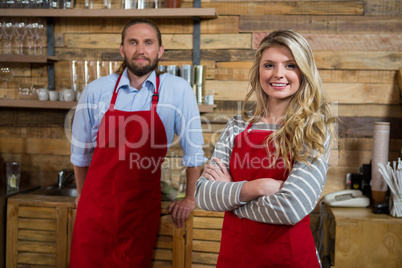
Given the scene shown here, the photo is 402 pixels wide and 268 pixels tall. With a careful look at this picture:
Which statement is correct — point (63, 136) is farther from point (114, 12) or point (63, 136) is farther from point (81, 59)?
point (114, 12)

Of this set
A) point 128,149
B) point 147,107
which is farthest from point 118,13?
point 128,149

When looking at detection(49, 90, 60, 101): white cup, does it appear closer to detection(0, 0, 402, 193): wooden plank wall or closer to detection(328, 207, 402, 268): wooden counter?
detection(0, 0, 402, 193): wooden plank wall

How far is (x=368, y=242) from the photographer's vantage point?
7.62ft

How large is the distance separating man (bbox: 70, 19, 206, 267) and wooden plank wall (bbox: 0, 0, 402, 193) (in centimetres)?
78

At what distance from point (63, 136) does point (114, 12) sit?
1.02m

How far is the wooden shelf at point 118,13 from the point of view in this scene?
2.74 metres

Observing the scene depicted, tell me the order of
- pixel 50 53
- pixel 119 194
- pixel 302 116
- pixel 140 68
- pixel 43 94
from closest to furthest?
pixel 302 116 → pixel 119 194 → pixel 140 68 → pixel 43 94 → pixel 50 53

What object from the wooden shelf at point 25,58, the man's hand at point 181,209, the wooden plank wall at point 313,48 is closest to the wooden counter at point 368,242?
the wooden plank wall at point 313,48

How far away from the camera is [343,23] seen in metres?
2.88

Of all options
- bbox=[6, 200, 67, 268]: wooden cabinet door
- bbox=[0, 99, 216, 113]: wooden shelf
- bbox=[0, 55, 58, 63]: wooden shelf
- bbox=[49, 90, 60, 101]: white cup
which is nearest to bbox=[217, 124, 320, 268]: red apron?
bbox=[0, 99, 216, 113]: wooden shelf

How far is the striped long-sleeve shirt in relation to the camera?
4.48 ft

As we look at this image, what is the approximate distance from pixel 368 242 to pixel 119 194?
4.52ft

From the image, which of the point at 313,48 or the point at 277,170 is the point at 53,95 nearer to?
the point at 313,48

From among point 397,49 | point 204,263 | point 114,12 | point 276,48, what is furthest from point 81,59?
point 397,49
